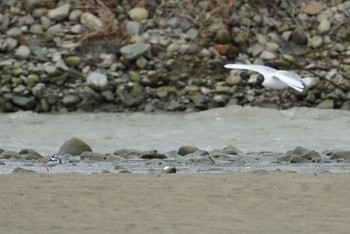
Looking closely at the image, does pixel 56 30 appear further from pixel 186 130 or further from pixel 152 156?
pixel 152 156

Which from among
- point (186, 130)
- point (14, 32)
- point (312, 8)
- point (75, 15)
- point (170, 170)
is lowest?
point (170, 170)

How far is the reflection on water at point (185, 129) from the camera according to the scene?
43.2 feet

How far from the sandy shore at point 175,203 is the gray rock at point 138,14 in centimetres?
939

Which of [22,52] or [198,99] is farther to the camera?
[22,52]

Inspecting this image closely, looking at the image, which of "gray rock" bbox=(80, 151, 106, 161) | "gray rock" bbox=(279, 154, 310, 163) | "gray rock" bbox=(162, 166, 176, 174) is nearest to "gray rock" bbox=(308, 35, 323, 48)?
"gray rock" bbox=(279, 154, 310, 163)

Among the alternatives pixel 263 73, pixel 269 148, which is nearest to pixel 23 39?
pixel 263 73

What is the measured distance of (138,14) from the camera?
18.0 meters

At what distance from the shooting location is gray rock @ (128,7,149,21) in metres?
18.0

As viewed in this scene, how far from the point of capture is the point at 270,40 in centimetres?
1756

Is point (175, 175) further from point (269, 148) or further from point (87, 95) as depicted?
point (87, 95)

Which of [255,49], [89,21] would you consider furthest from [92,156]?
[89,21]

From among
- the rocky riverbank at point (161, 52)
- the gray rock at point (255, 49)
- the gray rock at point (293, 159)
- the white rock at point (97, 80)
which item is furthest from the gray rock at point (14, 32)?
the gray rock at point (293, 159)

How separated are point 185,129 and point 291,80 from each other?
180 centimetres

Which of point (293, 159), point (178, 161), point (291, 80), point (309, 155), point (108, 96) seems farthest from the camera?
point (108, 96)
